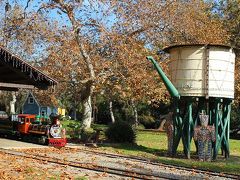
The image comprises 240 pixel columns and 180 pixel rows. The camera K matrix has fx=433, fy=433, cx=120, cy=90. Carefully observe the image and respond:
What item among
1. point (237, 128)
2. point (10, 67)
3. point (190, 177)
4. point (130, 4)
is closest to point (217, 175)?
point (190, 177)

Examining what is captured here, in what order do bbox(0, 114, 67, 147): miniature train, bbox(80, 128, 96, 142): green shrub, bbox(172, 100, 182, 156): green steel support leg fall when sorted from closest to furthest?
1. bbox(172, 100, 182, 156): green steel support leg
2. bbox(0, 114, 67, 147): miniature train
3. bbox(80, 128, 96, 142): green shrub

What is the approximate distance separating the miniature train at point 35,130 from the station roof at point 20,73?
2776 mm

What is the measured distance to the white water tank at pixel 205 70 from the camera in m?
20.0

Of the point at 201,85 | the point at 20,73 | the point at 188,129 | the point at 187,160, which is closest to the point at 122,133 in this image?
the point at 188,129

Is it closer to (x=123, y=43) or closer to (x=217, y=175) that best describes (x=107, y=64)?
(x=123, y=43)

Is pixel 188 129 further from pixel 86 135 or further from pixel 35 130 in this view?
pixel 35 130

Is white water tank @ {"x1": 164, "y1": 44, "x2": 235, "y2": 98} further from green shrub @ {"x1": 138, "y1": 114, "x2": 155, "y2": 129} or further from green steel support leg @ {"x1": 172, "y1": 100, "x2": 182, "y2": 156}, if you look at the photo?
green shrub @ {"x1": 138, "y1": 114, "x2": 155, "y2": 129}

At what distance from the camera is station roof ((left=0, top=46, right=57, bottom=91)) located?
60.5 feet

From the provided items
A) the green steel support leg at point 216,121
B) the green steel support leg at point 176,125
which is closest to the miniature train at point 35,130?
the green steel support leg at point 176,125

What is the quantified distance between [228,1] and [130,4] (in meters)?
17.2

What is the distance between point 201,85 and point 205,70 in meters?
0.72

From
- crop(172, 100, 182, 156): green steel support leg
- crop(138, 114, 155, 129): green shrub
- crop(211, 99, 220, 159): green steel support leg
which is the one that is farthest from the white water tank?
crop(138, 114, 155, 129): green shrub

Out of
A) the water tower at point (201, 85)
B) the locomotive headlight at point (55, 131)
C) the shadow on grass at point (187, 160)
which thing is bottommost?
the shadow on grass at point (187, 160)

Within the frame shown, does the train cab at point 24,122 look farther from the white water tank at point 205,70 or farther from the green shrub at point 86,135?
the white water tank at point 205,70
